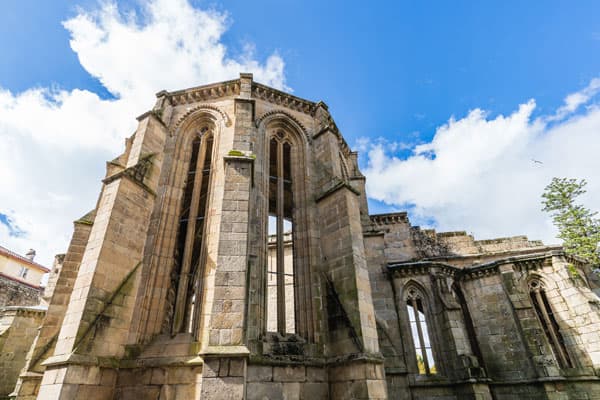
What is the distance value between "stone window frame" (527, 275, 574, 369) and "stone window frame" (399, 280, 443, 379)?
4.38 m

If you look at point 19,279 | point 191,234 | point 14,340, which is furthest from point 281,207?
point 19,279

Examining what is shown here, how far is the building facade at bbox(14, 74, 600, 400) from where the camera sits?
19.4ft

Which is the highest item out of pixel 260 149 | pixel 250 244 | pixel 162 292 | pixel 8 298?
pixel 260 149

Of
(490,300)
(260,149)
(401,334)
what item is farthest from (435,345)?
(260,149)

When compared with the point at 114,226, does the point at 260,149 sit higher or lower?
higher

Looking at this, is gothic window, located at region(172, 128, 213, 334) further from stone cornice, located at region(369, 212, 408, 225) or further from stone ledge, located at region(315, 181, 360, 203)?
stone cornice, located at region(369, 212, 408, 225)

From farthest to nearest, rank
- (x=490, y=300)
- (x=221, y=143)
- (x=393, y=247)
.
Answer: (x=393, y=247) < (x=490, y=300) < (x=221, y=143)

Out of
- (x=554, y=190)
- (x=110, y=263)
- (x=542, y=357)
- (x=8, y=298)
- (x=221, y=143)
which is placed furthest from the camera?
(x=8, y=298)

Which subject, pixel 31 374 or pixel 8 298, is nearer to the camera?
pixel 31 374

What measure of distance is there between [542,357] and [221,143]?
13668 mm

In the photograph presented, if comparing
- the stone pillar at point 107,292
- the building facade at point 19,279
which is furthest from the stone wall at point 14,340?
the stone pillar at point 107,292

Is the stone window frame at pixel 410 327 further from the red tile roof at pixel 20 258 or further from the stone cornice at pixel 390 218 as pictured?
the red tile roof at pixel 20 258

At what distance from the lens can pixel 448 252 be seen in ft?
58.6

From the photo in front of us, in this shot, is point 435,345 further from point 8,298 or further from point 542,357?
point 8,298
